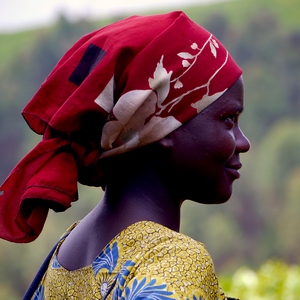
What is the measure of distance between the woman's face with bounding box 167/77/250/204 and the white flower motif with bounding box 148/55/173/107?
0.11 m

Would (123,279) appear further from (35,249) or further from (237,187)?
(237,187)

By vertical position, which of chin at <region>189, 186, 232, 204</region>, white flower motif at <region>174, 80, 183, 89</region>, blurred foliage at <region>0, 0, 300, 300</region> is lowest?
blurred foliage at <region>0, 0, 300, 300</region>

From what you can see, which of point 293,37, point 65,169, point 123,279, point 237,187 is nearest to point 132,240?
point 123,279

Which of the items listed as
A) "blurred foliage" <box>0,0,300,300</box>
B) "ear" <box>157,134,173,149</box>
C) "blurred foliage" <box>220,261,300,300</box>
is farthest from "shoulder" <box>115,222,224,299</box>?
"blurred foliage" <box>0,0,300,300</box>

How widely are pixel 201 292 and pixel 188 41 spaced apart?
0.72 metres

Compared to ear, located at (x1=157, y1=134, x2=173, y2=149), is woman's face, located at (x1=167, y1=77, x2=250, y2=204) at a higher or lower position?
lower

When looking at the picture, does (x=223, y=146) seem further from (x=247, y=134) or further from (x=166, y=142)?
(x=247, y=134)

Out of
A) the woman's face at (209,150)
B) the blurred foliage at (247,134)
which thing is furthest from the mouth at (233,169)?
the blurred foliage at (247,134)

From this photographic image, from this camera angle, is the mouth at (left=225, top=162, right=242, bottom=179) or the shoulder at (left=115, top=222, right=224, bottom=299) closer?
the shoulder at (left=115, top=222, right=224, bottom=299)

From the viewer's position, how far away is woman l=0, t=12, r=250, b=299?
7.35ft

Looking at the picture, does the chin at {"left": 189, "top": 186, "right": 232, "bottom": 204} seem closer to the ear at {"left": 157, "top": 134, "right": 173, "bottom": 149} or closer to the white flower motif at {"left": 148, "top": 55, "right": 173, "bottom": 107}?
A: the ear at {"left": 157, "top": 134, "right": 173, "bottom": 149}

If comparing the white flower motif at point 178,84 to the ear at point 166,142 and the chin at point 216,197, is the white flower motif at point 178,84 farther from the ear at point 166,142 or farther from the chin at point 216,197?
the chin at point 216,197

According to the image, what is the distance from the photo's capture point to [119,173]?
2.39 meters

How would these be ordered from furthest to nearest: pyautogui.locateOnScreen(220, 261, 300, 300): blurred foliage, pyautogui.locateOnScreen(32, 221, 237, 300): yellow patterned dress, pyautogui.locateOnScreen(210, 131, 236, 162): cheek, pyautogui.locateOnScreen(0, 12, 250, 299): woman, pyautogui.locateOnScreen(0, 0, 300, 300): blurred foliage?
1. pyautogui.locateOnScreen(0, 0, 300, 300): blurred foliage
2. pyautogui.locateOnScreen(220, 261, 300, 300): blurred foliage
3. pyautogui.locateOnScreen(210, 131, 236, 162): cheek
4. pyautogui.locateOnScreen(0, 12, 250, 299): woman
5. pyautogui.locateOnScreen(32, 221, 237, 300): yellow patterned dress
